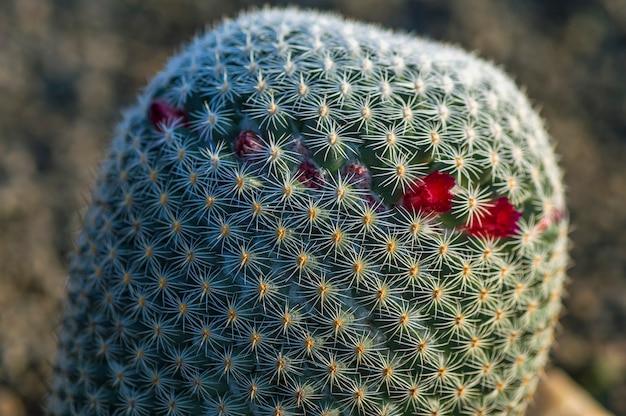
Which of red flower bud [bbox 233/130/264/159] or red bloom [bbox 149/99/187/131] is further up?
red flower bud [bbox 233/130/264/159]

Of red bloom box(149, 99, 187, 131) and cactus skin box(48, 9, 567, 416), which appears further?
red bloom box(149, 99, 187, 131)

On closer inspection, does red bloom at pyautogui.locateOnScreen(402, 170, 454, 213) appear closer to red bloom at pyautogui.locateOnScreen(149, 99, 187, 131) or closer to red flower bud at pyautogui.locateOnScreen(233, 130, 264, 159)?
red flower bud at pyautogui.locateOnScreen(233, 130, 264, 159)

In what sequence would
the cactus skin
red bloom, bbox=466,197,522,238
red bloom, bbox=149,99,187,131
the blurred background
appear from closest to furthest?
the cactus skin, red bloom, bbox=466,197,522,238, red bloom, bbox=149,99,187,131, the blurred background

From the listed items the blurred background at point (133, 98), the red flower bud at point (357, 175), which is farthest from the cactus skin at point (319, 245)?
the blurred background at point (133, 98)

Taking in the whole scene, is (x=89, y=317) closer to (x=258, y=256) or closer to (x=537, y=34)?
(x=258, y=256)

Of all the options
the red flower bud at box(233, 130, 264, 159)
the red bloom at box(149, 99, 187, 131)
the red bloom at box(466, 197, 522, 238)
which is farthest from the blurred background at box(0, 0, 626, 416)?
the red bloom at box(466, 197, 522, 238)

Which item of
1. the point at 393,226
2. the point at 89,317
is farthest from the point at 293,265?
the point at 89,317
